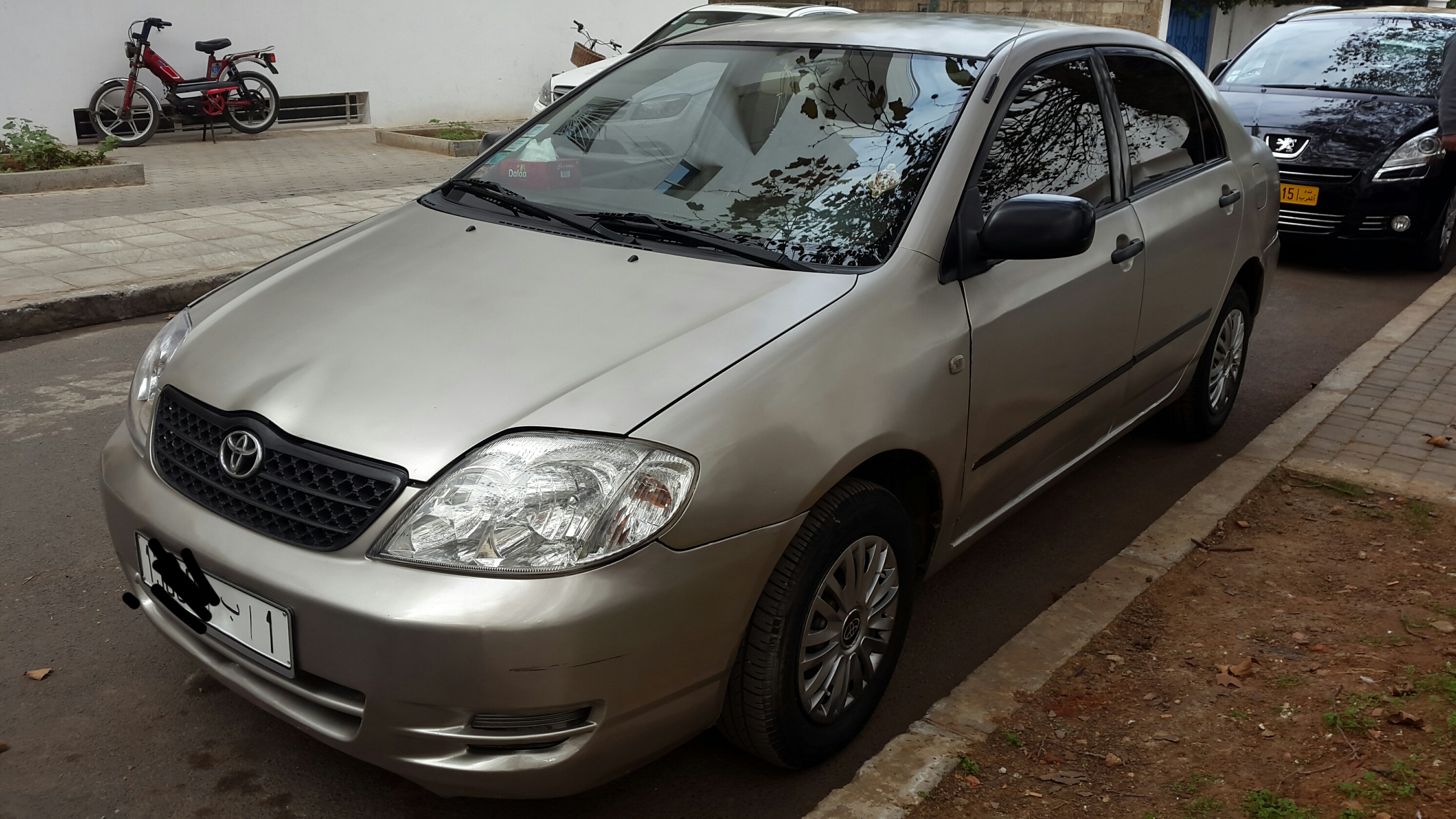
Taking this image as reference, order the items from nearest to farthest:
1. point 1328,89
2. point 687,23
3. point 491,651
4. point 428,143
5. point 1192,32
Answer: point 491,651 < point 1328,89 < point 687,23 < point 428,143 < point 1192,32

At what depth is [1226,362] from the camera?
16.2ft

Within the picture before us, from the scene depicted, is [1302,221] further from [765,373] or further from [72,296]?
[72,296]

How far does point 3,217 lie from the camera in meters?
8.68

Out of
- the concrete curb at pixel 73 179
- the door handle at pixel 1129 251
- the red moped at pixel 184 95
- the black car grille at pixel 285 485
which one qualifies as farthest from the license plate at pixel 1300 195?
the red moped at pixel 184 95

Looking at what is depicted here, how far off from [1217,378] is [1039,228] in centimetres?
241

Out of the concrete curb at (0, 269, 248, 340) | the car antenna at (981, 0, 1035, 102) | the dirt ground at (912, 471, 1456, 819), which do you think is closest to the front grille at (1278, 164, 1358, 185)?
the dirt ground at (912, 471, 1456, 819)

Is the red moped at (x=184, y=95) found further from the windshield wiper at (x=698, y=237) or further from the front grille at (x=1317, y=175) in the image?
the front grille at (x=1317, y=175)

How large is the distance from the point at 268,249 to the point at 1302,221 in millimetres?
7214

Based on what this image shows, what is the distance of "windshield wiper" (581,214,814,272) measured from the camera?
2.87 m

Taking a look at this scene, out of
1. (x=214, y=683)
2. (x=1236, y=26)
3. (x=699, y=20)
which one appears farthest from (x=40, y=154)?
(x=1236, y=26)

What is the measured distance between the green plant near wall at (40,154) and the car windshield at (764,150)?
27.1 feet

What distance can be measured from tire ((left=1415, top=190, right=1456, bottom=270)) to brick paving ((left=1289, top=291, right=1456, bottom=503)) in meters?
2.52

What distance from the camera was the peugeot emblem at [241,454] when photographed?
2365 mm

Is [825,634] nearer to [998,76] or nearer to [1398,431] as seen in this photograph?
[998,76]
